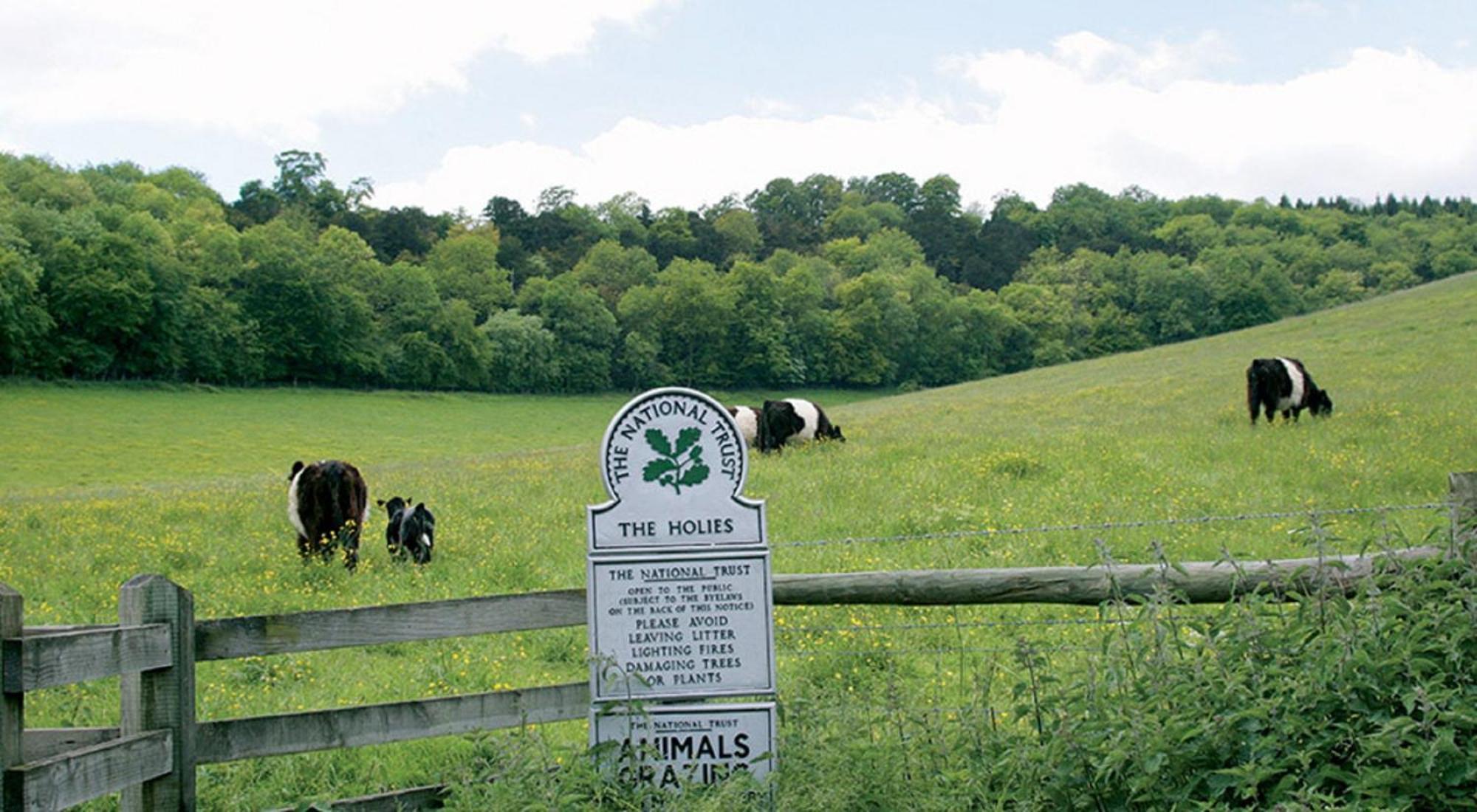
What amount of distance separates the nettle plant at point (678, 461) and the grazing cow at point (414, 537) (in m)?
9.18

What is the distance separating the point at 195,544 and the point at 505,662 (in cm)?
823

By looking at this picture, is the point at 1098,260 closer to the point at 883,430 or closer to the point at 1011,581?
the point at 883,430

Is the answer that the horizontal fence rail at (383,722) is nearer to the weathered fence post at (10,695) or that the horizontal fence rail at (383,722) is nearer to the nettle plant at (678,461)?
the weathered fence post at (10,695)

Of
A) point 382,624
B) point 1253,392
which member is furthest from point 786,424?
point 382,624

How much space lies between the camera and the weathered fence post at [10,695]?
5.23 meters

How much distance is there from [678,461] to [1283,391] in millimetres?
22982

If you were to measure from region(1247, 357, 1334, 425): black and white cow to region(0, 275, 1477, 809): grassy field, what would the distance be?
729 mm

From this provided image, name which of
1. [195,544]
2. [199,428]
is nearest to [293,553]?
[195,544]

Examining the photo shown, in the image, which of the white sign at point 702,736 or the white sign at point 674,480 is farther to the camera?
the white sign at point 674,480

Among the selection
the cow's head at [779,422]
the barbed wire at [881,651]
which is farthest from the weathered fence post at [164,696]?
the cow's head at [779,422]

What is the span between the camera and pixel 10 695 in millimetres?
5398

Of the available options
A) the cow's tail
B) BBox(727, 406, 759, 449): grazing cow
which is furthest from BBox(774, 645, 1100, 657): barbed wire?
the cow's tail

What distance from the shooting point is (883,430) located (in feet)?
106

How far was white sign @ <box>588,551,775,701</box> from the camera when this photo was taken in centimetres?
682
